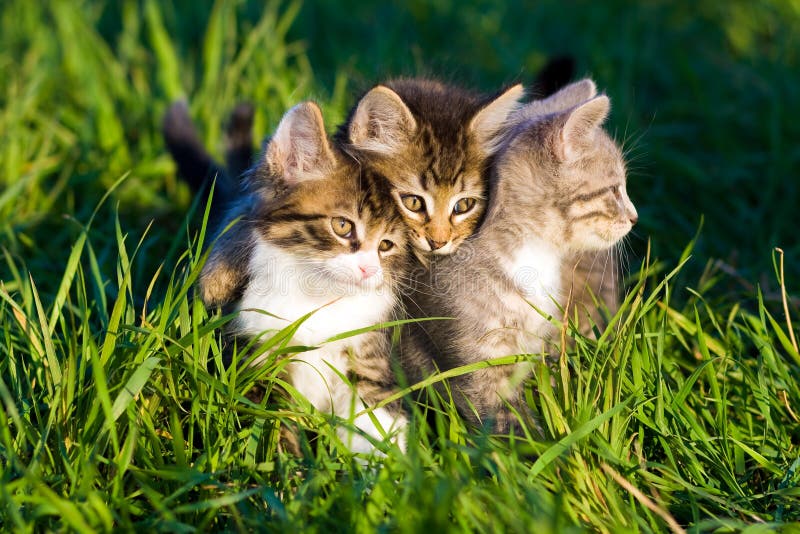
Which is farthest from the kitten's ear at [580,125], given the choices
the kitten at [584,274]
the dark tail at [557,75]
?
the dark tail at [557,75]

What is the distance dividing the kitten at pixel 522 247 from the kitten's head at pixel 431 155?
0.37 ft

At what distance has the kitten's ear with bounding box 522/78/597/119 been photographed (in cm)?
276

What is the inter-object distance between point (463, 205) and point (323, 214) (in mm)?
488

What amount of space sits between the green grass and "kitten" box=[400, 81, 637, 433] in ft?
0.52

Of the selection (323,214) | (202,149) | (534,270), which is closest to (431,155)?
(323,214)

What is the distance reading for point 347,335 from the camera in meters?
2.43

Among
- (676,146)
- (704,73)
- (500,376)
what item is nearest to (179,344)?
(500,376)

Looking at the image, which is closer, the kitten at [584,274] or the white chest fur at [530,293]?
the white chest fur at [530,293]

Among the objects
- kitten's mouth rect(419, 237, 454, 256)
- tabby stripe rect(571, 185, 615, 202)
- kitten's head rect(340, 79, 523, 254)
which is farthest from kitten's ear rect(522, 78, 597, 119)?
kitten's mouth rect(419, 237, 454, 256)

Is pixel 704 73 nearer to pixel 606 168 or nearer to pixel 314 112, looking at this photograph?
pixel 606 168

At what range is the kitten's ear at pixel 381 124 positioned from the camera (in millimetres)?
2553

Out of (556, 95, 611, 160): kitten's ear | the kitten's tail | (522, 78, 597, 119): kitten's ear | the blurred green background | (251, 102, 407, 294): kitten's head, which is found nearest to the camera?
(556, 95, 611, 160): kitten's ear

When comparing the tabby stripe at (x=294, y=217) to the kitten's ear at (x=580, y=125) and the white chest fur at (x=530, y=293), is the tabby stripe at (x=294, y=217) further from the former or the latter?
the kitten's ear at (x=580, y=125)

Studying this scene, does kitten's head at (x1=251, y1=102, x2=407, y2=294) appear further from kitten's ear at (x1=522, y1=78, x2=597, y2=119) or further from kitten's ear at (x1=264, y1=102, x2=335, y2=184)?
kitten's ear at (x1=522, y1=78, x2=597, y2=119)
